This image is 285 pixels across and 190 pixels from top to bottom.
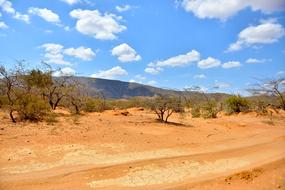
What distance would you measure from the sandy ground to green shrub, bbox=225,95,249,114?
18682 millimetres

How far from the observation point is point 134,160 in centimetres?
1208

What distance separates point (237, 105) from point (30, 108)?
22907 millimetres

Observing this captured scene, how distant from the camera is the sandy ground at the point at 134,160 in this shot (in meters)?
9.70

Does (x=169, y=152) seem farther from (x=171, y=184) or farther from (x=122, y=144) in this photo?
(x=171, y=184)

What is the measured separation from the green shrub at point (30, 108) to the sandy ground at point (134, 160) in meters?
3.53

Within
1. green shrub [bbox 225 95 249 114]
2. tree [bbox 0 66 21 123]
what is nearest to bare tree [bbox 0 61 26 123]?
tree [bbox 0 66 21 123]

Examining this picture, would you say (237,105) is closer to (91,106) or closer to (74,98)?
(91,106)

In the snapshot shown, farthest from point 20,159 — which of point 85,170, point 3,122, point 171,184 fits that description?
point 3,122

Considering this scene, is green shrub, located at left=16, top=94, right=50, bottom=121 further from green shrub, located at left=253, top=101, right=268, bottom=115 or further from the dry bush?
green shrub, located at left=253, top=101, right=268, bottom=115

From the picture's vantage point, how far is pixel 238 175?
10.5 m

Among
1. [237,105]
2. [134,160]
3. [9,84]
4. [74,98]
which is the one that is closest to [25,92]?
[9,84]

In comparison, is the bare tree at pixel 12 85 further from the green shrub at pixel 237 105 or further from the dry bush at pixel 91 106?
the green shrub at pixel 237 105

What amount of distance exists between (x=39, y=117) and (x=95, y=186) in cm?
1549

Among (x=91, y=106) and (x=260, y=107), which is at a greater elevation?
(x=260, y=107)
